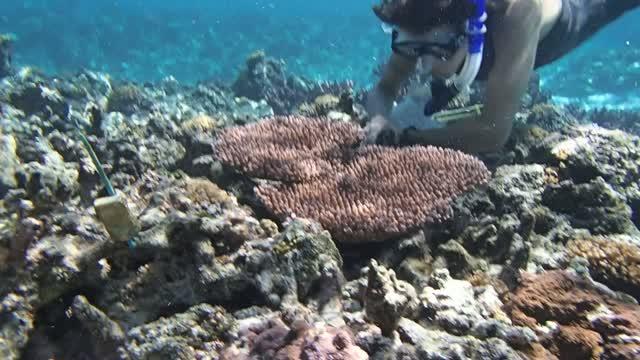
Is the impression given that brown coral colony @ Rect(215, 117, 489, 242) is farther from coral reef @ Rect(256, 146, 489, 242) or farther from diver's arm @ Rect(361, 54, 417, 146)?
diver's arm @ Rect(361, 54, 417, 146)

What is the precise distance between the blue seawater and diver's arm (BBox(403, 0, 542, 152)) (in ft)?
46.6

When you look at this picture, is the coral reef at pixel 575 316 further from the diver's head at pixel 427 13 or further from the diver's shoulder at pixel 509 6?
the diver's shoulder at pixel 509 6

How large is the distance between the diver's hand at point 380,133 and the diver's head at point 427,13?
0.88 m

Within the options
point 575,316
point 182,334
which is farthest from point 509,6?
point 182,334

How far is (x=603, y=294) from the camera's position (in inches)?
123

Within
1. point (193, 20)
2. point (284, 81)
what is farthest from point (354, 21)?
point (284, 81)

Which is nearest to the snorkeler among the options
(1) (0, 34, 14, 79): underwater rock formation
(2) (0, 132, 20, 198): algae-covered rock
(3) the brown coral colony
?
(3) the brown coral colony

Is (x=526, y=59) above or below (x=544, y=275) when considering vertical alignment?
above

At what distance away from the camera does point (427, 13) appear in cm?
425

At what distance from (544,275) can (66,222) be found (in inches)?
120

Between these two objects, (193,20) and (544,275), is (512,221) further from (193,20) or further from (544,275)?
(193,20)

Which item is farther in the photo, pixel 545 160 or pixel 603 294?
pixel 545 160

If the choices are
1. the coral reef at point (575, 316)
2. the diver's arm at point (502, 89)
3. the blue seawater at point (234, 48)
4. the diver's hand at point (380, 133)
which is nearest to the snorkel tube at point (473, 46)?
the diver's arm at point (502, 89)

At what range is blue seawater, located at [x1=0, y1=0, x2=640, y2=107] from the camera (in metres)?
19.8
